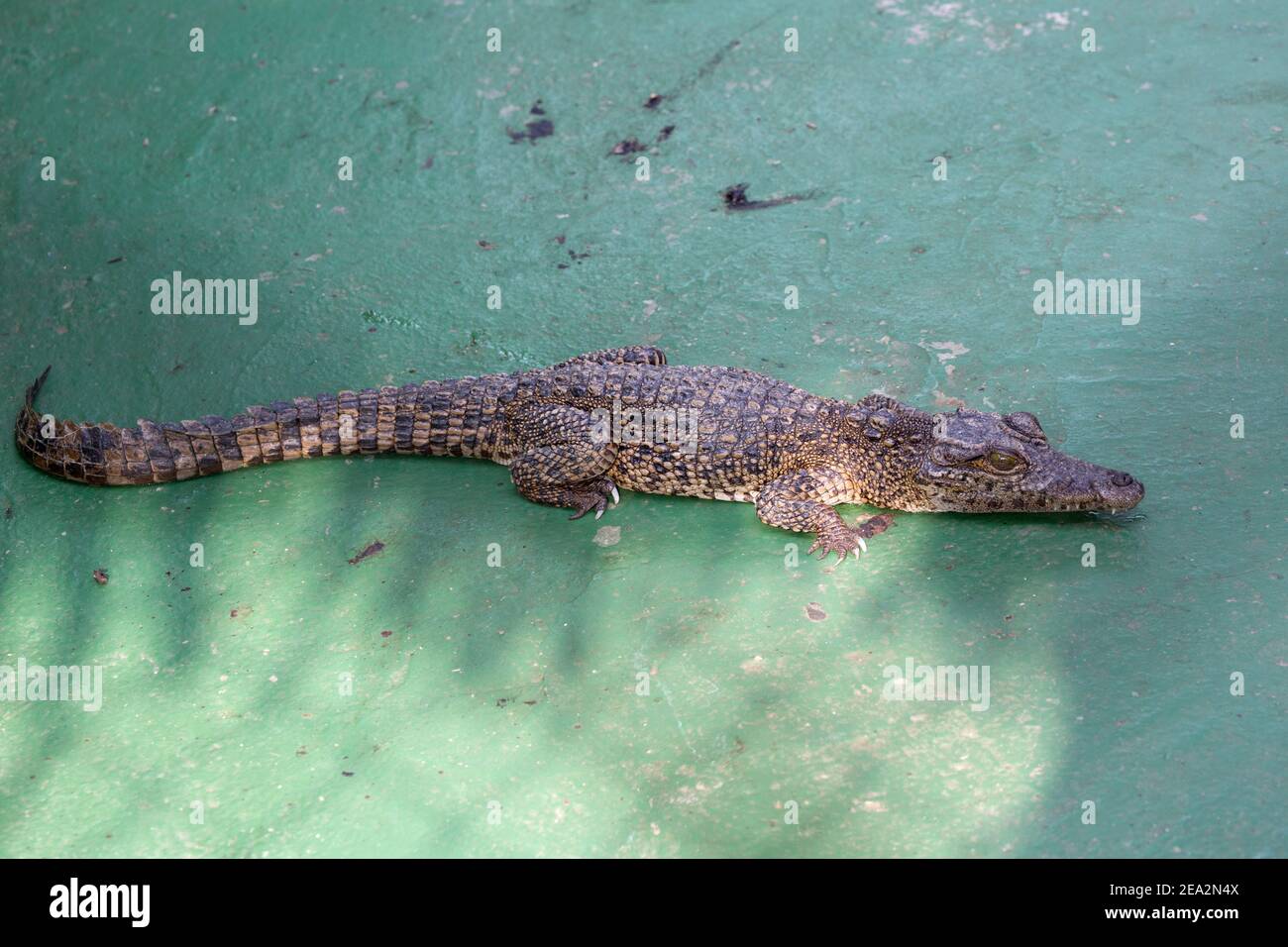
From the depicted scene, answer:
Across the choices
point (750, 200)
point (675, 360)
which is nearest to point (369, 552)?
point (675, 360)

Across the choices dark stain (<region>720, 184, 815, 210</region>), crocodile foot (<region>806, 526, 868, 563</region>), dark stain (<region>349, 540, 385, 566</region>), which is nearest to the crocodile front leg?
crocodile foot (<region>806, 526, 868, 563</region>)

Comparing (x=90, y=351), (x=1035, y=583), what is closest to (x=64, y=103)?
(x=90, y=351)

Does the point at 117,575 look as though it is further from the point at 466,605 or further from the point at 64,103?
the point at 64,103
